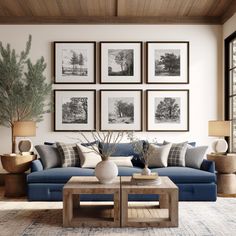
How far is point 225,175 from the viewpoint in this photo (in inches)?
268

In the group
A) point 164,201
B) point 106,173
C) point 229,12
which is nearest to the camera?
point 106,173

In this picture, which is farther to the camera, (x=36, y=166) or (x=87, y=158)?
(x=87, y=158)

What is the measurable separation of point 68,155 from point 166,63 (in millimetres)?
2492

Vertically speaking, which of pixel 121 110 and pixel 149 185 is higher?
pixel 121 110

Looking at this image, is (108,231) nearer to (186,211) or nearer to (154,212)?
(154,212)

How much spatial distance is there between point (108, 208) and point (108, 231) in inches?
36.1

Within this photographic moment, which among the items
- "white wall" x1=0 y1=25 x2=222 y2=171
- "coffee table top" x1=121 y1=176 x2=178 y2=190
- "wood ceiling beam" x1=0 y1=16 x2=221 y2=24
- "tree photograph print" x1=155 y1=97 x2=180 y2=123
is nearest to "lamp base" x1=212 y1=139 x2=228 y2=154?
"white wall" x1=0 y1=25 x2=222 y2=171

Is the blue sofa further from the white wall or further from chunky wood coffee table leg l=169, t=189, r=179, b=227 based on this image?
the white wall

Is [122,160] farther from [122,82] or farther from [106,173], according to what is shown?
[106,173]

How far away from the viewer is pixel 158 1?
23.4ft

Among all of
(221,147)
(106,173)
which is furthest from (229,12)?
(106,173)

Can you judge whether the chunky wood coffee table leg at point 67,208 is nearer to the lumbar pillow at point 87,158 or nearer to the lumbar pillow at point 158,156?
the lumbar pillow at point 87,158

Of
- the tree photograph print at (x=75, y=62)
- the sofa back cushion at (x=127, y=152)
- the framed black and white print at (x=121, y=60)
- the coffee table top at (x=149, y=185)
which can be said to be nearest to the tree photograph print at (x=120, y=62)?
the framed black and white print at (x=121, y=60)

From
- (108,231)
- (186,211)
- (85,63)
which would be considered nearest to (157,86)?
(85,63)
